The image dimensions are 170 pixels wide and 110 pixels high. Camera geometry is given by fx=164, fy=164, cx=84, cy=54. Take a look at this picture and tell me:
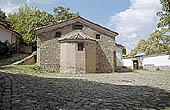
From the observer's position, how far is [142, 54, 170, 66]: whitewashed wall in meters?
26.8

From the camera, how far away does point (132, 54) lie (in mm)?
32875

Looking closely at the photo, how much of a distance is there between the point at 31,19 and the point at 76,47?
15.4 meters

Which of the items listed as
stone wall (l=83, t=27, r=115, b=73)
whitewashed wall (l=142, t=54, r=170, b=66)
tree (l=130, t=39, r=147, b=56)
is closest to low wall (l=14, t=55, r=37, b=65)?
stone wall (l=83, t=27, r=115, b=73)

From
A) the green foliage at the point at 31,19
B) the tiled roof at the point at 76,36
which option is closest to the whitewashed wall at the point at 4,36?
the green foliage at the point at 31,19

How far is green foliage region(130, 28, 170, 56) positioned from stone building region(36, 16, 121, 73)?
1198 cm

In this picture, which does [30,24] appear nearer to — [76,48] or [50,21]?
[50,21]

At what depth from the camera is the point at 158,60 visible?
28047mm

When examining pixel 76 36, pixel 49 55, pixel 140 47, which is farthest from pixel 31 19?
pixel 140 47

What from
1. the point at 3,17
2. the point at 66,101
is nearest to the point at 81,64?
the point at 66,101

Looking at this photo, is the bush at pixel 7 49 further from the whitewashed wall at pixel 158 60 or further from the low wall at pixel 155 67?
the whitewashed wall at pixel 158 60

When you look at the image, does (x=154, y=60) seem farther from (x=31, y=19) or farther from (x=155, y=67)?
(x=31, y=19)

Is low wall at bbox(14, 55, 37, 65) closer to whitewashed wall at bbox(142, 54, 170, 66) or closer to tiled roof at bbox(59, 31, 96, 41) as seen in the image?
tiled roof at bbox(59, 31, 96, 41)

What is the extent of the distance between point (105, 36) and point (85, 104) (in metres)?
15.9

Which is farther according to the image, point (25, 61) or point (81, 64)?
point (25, 61)
